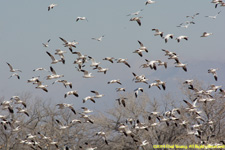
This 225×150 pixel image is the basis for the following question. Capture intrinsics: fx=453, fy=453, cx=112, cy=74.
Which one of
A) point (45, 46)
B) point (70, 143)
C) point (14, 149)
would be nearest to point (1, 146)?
point (14, 149)

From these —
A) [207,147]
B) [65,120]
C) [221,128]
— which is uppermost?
[207,147]

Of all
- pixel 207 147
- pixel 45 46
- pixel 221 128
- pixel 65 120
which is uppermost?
pixel 45 46

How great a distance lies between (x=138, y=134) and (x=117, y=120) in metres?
3.28

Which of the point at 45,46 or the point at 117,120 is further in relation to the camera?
the point at 117,120

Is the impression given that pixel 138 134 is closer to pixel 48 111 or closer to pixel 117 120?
pixel 117 120

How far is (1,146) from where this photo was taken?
41.1 metres

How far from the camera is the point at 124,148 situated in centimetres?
3994

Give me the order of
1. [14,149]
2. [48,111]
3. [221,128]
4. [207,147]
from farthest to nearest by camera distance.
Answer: [48,111] < [14,149] < [221,128] < [207,147]

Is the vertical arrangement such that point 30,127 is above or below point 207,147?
below

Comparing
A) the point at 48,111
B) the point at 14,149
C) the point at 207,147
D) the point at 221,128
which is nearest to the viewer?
the point at 207,147

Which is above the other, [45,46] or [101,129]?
[45,46]

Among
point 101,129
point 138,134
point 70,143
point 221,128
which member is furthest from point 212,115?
point 70,143

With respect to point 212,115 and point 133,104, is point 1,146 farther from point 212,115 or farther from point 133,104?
point 212,115

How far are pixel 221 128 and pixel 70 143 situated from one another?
559 inches
